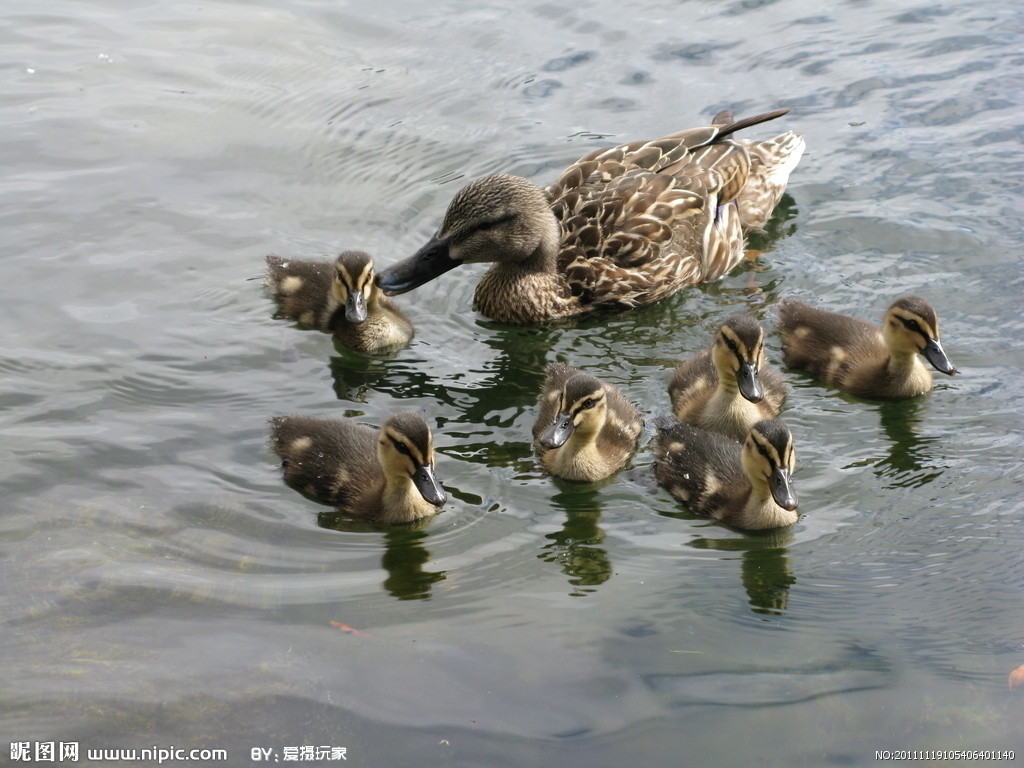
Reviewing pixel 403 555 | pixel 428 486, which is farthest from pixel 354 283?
pixel 403 555

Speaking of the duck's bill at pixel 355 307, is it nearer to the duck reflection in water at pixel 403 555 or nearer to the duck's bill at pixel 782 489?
the duck reflection in water at pixel 403 555

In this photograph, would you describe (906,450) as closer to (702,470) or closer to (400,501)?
(702,470)

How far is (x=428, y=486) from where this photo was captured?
4543mm

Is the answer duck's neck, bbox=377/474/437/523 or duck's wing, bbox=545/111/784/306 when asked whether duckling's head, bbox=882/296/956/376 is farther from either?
duck's neck, bbox=377/474/437/523

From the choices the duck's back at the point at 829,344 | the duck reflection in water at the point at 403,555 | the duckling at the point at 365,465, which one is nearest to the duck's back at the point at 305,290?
the duckling at the point at 365,465

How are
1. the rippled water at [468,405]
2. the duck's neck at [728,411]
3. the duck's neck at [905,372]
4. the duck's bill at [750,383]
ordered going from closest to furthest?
the rippled water at [468,405] → the duck's bill at [750,383] → the duck's neck at [728,411] → the duck's neck at [905,372]

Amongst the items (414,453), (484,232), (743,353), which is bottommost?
(414,453)

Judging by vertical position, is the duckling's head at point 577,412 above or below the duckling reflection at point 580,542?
above

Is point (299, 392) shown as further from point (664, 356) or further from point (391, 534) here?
point (664, 356)

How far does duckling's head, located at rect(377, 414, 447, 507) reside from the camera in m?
4.52

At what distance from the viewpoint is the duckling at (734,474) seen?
4.48m

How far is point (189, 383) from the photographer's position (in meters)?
5.58

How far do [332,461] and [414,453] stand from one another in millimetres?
458

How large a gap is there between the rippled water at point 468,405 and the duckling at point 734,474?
0.08m
